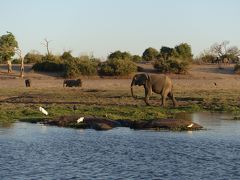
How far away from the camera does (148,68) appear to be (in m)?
61.2

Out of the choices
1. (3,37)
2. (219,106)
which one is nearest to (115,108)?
(219,106)

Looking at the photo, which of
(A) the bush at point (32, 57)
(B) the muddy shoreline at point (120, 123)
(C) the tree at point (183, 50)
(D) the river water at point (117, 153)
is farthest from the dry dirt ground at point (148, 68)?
(D) the river water at point (117, 153)

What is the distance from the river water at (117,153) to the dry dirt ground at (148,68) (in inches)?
930

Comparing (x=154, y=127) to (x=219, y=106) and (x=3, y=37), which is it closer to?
(x=219, y=106)

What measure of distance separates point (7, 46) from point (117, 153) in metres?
47.5

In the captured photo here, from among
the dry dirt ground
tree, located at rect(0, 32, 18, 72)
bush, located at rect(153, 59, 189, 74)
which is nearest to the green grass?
the dry dirt ground

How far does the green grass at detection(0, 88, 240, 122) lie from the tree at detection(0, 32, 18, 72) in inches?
836

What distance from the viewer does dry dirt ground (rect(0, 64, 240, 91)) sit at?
47031 mm

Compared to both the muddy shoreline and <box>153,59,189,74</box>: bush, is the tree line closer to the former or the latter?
<box>153,59,189,74</box>: bush

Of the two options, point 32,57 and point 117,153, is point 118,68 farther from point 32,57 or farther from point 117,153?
point 117,153

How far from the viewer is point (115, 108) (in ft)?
94.4

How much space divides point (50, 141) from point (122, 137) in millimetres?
2595

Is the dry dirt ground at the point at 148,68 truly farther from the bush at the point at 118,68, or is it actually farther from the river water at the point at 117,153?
the river water at the point at 117,153

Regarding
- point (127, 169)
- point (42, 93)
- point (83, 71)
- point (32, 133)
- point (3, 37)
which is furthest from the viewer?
point (3, 37)
